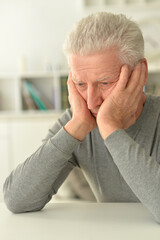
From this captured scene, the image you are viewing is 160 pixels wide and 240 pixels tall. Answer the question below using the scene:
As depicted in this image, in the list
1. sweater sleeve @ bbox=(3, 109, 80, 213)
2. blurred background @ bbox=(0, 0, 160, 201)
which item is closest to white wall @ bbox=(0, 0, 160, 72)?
blurred background @ bbox=(0, 0, 160, 201)

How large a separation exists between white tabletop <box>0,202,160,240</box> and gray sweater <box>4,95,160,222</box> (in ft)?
0.16

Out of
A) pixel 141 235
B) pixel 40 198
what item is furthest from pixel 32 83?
pixel 141 235

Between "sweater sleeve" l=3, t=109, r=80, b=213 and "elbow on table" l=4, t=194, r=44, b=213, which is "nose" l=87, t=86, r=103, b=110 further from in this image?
"elbow on table" l=4, t=194, r=44, b=213

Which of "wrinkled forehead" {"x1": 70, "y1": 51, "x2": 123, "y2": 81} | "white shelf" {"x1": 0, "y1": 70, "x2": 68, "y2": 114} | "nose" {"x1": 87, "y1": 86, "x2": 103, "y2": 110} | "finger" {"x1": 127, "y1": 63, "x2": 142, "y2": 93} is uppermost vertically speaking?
"wrinkled forehead" {"x1": 70, "y1": 51, "x2": 123, "y2": 81}

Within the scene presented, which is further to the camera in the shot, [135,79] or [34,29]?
[34,29]

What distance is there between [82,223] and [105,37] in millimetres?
604

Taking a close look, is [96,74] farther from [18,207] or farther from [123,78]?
[18,207]

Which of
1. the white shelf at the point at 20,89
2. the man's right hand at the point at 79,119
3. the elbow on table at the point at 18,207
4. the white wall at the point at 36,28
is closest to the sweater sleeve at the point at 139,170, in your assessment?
the man's right hand at the point at 79,119

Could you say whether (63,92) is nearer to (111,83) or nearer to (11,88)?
(11,88)

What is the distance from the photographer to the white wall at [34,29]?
13.1ft

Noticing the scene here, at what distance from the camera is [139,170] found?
991 mm

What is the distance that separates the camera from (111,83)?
1.21 m

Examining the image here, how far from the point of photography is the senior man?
112cm

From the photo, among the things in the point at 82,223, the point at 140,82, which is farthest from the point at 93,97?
the point at 82,223
